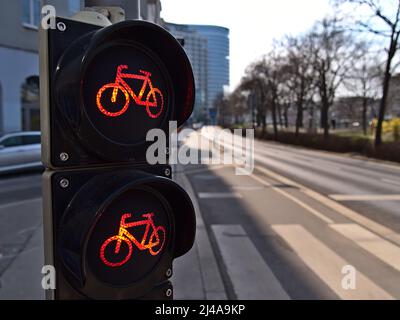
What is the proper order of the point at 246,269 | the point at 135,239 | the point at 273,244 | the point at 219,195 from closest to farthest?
the point at 135,239, the point at 246,269, the point at 273,244, the point at 219,195

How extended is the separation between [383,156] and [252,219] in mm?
18460

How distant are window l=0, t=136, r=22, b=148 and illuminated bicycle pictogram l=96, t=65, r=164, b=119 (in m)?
14.1

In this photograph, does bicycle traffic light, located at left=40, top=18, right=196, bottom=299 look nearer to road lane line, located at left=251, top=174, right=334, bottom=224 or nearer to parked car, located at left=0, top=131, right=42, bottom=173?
road lane line, located at left=251, top=174, right=334, bottom=224

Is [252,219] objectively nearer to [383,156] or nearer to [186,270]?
[186,270]

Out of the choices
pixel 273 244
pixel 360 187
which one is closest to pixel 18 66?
pixel 360 187

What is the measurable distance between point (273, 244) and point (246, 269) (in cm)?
130

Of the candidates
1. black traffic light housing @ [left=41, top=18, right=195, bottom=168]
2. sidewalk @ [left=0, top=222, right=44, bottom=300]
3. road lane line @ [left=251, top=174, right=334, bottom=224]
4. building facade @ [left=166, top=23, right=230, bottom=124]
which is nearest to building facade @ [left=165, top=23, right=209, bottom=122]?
building facade @ [left=166, top=23, right=230, bottom=124]

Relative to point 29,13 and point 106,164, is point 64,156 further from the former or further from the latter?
point 29,13

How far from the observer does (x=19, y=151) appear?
14.2m

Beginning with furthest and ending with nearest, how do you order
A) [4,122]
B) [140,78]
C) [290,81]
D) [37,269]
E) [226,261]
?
[290,81] → [4,122] → [226,261] → [37,269] → [140,78]

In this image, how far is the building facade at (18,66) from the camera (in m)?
22.1

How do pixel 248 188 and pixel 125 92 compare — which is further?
pixel 248 188

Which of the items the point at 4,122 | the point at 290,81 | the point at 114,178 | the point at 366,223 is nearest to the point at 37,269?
the point at 114,178
